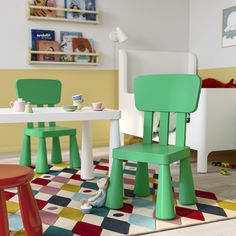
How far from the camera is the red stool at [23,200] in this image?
1.46m

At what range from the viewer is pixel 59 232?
1712 mm

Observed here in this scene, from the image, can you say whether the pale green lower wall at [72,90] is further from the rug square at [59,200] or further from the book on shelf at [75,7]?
the rug square at [59,200]

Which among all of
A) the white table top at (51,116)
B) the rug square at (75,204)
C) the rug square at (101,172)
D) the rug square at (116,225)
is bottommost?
the rug square at (101,172)

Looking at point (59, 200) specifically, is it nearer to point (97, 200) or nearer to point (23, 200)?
point (97, 200)

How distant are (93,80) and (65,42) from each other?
51 cm

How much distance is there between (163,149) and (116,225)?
1.62 ft

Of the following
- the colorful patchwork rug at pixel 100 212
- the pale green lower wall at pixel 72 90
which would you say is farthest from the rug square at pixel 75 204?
the pale green lower wall at pixel 72 90

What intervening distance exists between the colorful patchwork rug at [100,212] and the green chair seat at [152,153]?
0.95 feet

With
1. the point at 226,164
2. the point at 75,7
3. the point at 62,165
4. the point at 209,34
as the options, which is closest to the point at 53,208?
the point at 62,165

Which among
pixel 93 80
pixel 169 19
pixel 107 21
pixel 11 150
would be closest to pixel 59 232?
pixel 11 150

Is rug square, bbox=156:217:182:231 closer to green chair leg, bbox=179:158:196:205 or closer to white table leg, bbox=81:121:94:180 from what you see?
green chair leg, bbox=179:158:196:205

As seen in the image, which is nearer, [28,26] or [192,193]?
[192,193]

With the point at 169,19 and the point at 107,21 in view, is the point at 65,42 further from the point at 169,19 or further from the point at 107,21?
the point at 169,19

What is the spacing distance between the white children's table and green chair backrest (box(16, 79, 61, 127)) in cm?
52
